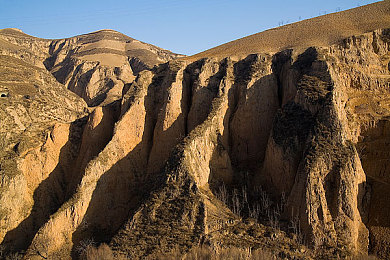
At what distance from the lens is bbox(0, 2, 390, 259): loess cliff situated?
25.2 meters

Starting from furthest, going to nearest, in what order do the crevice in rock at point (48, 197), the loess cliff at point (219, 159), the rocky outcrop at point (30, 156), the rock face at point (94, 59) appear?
the rock face at point (94, 59) < the rocky outcrop at point (30, 156) < the crevice in rock at point (48, 197) < the loess cliff at point (219, 159)

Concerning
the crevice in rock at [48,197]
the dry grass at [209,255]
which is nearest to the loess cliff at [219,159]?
the crevice in rock at [48,197]

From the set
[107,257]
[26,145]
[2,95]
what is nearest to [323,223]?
[107,257]

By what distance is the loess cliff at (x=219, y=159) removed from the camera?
25172 millimetres

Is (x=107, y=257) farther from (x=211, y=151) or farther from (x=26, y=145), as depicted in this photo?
(x=26, y=145)

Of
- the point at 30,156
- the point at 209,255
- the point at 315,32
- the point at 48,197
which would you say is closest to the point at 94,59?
the point at 315,32

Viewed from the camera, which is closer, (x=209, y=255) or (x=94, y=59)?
(x=209, y=255)

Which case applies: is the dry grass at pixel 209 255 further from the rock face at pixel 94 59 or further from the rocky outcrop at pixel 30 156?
the rock face at pixel 94 59

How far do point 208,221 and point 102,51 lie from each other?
292ft

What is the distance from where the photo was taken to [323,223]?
961 inches

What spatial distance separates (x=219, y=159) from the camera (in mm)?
30906

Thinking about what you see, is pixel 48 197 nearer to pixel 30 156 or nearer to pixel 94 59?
pixel 30 156

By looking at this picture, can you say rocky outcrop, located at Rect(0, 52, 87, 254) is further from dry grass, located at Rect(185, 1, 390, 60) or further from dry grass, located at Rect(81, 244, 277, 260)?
dry grass, located at Rect(185, 1, 390, 60)

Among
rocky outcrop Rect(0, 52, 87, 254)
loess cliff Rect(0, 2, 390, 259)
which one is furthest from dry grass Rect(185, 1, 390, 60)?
rocky outcrop Rect(0, 52, 87, 254)
